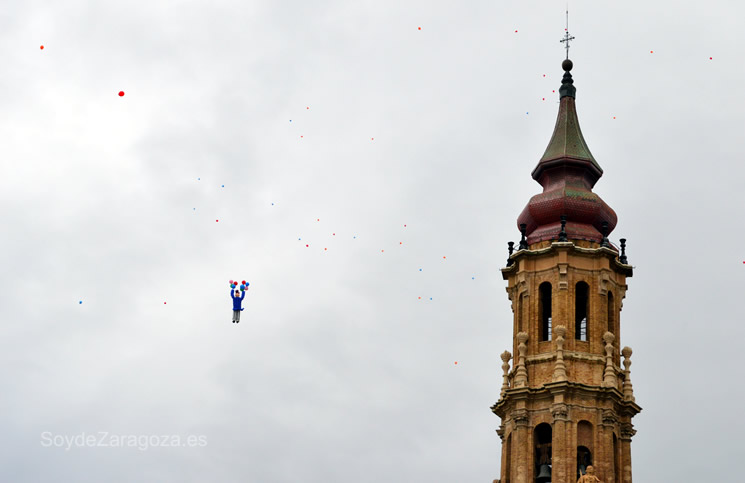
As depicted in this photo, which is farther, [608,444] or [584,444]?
[584,444]

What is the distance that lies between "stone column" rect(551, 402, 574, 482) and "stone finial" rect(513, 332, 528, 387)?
242 centimetres

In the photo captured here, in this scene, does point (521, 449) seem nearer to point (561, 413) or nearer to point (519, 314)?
point (561, 413)

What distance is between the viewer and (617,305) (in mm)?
98625

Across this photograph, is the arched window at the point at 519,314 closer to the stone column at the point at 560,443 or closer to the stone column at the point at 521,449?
the stone column at the point at 521,449

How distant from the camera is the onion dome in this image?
99.6 metres

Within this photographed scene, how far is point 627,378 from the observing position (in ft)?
318

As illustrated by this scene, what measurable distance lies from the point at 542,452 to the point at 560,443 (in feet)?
8.61

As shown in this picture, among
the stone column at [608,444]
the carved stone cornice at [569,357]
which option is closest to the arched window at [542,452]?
the stone column at [608,444]

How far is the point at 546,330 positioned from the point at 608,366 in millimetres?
4863

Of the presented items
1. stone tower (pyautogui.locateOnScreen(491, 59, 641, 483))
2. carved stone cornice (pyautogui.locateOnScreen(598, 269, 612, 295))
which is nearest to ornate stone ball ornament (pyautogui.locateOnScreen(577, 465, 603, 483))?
stone tower (pyautogui.locateOnScreen(491, 59, 641, 483))

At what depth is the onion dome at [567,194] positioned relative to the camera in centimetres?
9956

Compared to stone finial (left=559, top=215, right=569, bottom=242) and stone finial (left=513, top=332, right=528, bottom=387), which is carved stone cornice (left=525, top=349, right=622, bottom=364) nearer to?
stone finial (left=513, top=332, right=528, bottom=387)

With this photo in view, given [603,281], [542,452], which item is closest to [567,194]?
[603,281]

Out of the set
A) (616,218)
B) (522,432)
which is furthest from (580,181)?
(522,432)
